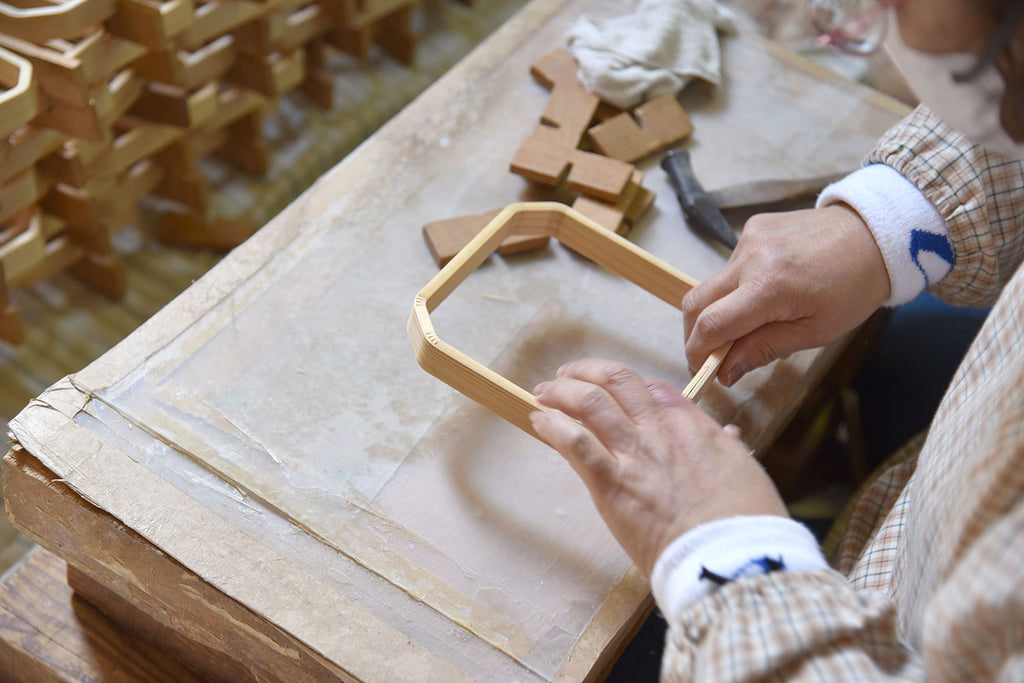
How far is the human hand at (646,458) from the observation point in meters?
0.76

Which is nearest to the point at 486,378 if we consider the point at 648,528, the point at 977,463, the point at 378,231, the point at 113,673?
the point at 648,528

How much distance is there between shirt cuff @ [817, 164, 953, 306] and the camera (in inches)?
39.9

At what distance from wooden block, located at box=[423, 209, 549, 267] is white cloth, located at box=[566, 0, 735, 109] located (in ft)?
1.08

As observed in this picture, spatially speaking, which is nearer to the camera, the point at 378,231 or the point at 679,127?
the point at 378,231

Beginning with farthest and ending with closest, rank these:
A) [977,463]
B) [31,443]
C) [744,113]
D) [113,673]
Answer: [744,113] < [113,673] < [31,443] < [977,463]

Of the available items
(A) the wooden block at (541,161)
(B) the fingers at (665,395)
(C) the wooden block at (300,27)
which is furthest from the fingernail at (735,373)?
(C) the wooden block at (300,27)

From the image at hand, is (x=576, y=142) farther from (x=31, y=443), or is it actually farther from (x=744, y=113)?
(x=31, y=443)

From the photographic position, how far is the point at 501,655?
32.8 inches

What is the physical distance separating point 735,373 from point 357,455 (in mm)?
436

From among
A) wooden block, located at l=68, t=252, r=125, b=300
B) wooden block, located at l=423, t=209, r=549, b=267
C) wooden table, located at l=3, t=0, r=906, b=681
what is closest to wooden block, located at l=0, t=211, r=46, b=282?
wooden block, located at l=68, t=252, r=125, b=300

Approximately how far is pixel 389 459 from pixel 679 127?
2.29 ft

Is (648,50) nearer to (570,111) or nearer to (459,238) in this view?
(570,111)

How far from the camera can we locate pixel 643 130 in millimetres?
1311

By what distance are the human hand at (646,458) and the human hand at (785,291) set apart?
0.15 m
